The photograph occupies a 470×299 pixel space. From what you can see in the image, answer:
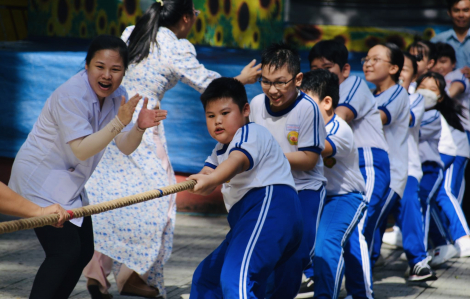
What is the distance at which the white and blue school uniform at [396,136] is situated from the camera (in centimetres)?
430

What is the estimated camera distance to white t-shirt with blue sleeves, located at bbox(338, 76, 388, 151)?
156 inches

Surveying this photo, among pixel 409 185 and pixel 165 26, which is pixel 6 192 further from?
pixel 409 185

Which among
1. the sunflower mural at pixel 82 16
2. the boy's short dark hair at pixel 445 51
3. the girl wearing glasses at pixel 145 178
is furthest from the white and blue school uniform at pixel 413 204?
the sunflower mural at pixel 82 16

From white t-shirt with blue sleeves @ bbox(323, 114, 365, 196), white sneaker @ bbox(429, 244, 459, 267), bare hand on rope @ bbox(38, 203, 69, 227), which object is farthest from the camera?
white sneaker @ bbox(429, 244, 459, 267)

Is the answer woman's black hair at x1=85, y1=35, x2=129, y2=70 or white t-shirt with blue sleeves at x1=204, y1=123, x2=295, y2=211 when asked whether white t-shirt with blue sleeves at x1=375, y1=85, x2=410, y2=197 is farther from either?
woman's black hair at x1=85, y1=35, x2=129, y2=70

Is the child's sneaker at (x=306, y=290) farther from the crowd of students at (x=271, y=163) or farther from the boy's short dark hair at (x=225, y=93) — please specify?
the boy's short dark hair at (x=225, y=93)

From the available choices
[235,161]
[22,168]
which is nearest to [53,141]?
[22,168]

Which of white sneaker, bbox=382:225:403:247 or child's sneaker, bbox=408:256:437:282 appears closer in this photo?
child's sneaker, bbox=408:256:437:282

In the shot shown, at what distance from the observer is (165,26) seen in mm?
4066

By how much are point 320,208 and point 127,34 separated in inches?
68.5

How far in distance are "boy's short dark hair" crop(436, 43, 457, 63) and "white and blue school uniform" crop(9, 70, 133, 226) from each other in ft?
13.0

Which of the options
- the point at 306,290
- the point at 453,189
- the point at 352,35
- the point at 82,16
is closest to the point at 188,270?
the point at 306,290

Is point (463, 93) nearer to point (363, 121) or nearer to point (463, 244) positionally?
point (463, 244)

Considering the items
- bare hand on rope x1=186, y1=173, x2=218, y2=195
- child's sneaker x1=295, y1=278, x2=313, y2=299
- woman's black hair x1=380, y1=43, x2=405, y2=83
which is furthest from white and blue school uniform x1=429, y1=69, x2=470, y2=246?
bare hand on rope x1=186, y1=173, x2=218, y2=195
